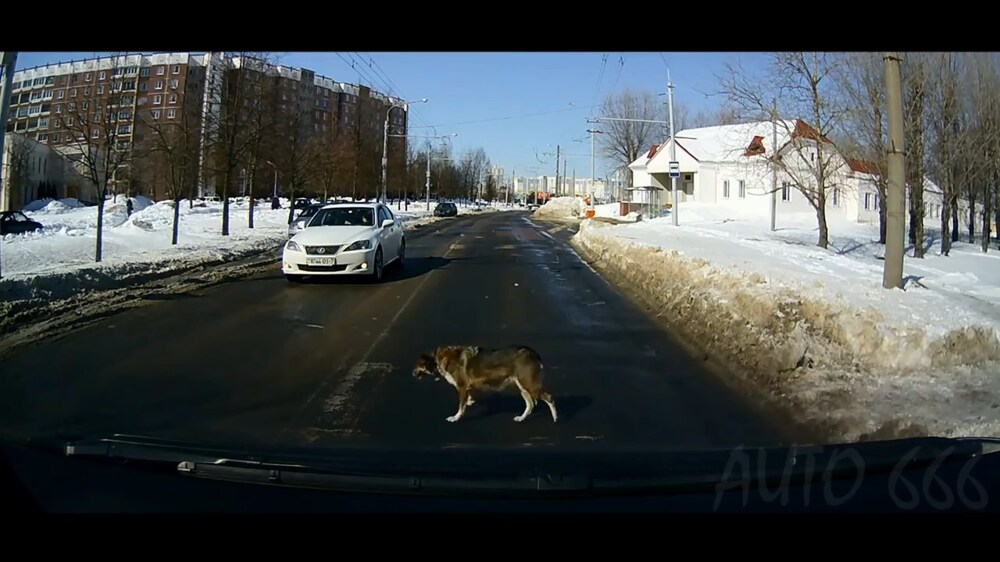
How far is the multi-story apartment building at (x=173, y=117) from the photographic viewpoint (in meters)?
19.1

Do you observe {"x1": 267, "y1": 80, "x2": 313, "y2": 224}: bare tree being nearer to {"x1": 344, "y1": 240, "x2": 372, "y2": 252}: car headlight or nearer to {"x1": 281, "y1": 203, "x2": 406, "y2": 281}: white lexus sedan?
{"x1": 281, "y1": 203, "x2": 406, "y2": 281}: white lexus sedan

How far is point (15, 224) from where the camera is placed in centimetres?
Answer: 2873

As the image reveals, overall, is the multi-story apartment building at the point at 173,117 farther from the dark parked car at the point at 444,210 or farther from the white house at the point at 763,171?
the dark parked car at the point at 444,210

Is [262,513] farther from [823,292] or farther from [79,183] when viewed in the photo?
[79,183]

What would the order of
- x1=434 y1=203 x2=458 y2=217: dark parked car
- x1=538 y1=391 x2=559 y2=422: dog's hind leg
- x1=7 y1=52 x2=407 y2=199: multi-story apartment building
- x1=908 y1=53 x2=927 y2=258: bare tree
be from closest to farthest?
1. x1=538 y1=391 x2=559 y2=422: dog's hind leg
2. x1=7 y1=52 x2=407 y2=199: multi-story apartment building
3. x1=908 y1=53 x2=927 y2=258: bare tree
4. x1=434 y1=203 x2=458 y2=217: dark parked car

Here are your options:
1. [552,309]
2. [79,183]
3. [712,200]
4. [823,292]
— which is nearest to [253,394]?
[552,309]

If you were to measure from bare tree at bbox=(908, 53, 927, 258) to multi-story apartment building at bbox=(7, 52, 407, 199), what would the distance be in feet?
68.1

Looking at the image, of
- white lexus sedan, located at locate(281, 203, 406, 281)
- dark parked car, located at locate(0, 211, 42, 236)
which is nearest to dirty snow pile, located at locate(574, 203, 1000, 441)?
white lexus sedan, located at locate(281, 203, 406, 281)

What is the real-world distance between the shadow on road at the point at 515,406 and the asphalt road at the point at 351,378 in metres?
0.03

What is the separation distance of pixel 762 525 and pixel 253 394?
15.5ft

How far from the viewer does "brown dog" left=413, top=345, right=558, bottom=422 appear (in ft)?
19.5

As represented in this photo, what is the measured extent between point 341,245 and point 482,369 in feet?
32.9

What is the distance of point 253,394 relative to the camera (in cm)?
689

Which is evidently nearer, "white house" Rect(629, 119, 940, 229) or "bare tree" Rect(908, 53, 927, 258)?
"bare tree" Rect(908, 53, 927, 258)
